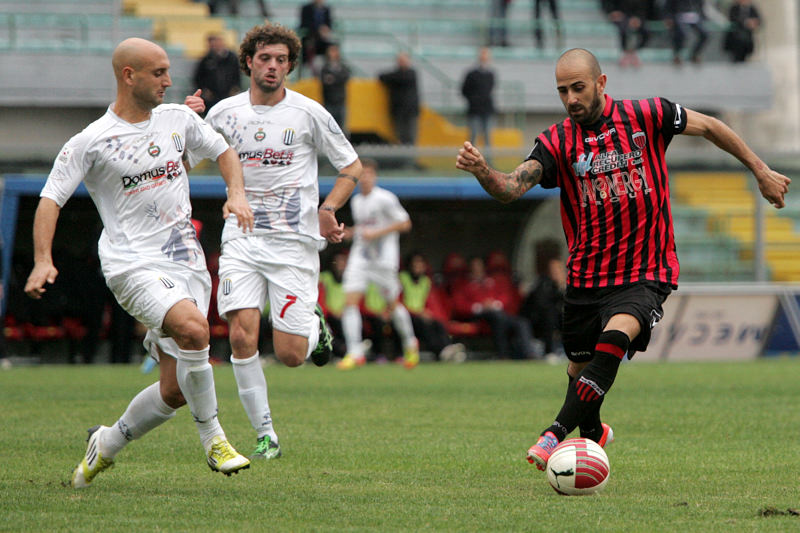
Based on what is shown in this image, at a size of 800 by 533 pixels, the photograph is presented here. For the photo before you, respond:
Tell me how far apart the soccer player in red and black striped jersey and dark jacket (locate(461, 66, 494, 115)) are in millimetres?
15681

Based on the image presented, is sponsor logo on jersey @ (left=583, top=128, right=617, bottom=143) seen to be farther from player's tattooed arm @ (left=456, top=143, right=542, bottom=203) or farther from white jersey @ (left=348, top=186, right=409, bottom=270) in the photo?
white jersey @ (left=348, top=186, right=409, bottom=270)

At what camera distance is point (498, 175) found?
6.14 m

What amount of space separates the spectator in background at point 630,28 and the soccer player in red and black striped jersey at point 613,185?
19757 mm

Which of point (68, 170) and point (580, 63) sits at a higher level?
point (580, 63)

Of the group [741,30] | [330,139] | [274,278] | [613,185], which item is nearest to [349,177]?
[330,139]

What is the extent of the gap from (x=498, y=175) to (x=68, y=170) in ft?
6.91

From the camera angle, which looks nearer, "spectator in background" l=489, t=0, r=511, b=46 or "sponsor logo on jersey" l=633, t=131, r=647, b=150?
"sponsor logo on jersey" l=633, t=131, r=647, b=150

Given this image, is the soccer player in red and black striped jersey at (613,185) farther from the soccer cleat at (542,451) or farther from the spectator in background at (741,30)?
the spectator in background at (741,30)

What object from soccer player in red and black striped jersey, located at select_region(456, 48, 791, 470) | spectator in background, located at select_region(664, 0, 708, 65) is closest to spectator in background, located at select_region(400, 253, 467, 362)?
spectator in background, located at select_region(664, 0, 708, 65)

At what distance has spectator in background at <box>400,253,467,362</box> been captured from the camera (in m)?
18.6

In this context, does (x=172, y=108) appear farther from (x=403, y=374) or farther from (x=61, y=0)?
(x=61, y=0)

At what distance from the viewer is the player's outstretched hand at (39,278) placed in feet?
18.2

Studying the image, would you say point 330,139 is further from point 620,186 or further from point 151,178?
point 620,186

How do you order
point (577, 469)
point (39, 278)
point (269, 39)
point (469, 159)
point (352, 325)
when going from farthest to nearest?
1. point (352, 325)
2. point (269, 39)
3. point (469, 159)
4. point (577, 469)
5. point (39, 278)
